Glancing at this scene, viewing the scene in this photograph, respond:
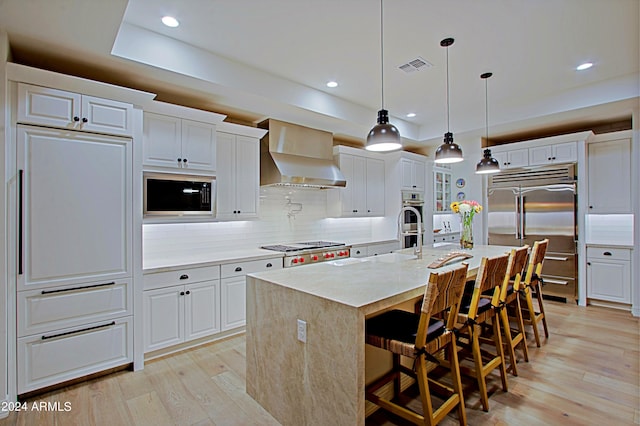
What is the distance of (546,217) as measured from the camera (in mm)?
4961

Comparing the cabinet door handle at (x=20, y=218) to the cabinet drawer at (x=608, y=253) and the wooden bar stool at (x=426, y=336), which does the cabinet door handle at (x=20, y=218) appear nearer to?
the wooden bar stool at (x=426, y=336)

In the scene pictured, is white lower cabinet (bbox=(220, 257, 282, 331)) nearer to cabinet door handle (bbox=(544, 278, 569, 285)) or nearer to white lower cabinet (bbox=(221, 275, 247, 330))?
white lower cabinet (bbox=(221, 275, 247, 330))

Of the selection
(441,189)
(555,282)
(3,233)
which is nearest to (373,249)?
(441,189)

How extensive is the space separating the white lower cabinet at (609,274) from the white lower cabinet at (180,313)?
5.05 m

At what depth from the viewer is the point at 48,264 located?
244 centimetres

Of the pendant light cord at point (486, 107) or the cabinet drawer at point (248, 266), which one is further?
the pendant light cord at point (486, 107)

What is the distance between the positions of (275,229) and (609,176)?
4.76 meters

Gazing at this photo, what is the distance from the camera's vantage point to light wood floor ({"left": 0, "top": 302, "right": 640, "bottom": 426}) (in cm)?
215

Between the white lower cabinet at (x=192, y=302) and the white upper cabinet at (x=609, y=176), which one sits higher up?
the white upper cabinet at (x=609, y=176)

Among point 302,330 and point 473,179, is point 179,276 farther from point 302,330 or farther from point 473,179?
point 473,179

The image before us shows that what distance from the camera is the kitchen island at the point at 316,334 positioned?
5.50ft

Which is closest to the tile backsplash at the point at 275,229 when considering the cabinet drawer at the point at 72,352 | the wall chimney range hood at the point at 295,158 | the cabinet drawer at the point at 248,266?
the wall chimney range hood at the point at 295,158

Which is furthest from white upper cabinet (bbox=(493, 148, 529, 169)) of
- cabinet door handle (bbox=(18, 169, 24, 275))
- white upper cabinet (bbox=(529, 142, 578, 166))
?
cabinet door handle (bbox=(18, 169, 24, 275))

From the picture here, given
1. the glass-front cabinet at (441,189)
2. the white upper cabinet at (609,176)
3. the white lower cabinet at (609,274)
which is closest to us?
the white lower cabinet at (609,274)
